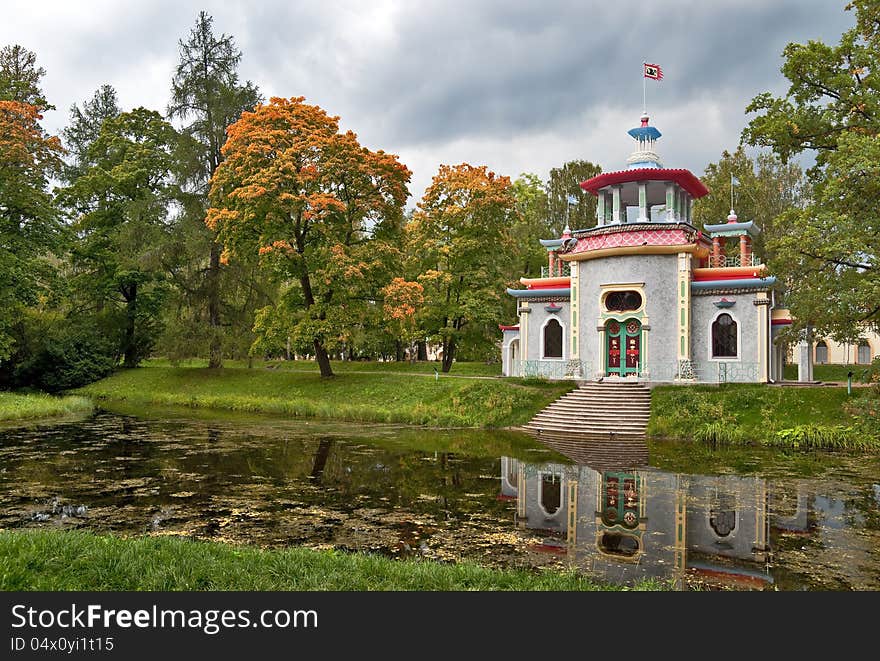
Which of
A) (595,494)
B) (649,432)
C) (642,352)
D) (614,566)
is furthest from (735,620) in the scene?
(642,352)

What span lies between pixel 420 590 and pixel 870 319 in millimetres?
12408

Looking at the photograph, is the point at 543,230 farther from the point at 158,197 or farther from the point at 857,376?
the point at 857,376

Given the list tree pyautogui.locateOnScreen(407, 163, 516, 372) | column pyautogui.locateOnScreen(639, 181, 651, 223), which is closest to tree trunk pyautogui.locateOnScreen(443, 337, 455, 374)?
tree pyautogui.locateOnScreen(407, 163, 516, 372)

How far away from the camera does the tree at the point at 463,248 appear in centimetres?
3397

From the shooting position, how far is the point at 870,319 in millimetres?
13555

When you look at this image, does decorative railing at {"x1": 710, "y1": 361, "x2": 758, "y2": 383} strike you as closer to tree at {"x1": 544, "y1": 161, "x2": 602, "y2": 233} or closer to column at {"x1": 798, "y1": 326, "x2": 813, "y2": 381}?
column at {"x1": 798, "y1": 326, "x2": 813, "y2": 381}

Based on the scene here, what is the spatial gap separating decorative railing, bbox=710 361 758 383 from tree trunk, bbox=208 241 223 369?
77.1 ft

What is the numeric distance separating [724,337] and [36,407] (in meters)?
26.9

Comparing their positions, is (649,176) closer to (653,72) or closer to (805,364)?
(653,72)

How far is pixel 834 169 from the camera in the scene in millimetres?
13625

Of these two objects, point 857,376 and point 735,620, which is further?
point 857,376

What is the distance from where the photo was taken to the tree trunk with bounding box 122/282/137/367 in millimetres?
36316

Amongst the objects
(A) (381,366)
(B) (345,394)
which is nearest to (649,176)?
(B) (345,394)

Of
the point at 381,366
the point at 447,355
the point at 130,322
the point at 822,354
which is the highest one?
the point at 130,322
